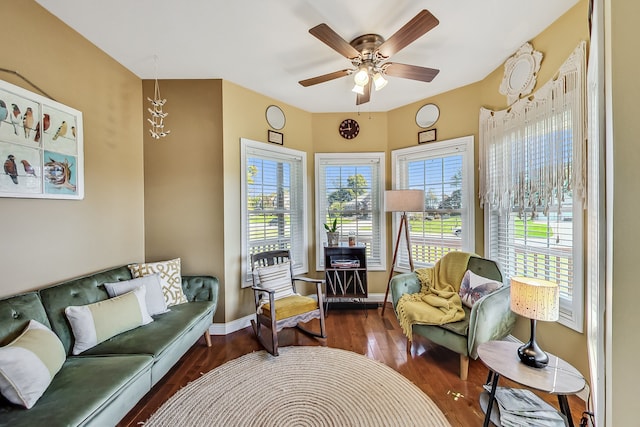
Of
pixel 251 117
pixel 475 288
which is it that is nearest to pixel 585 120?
pixel 475 288

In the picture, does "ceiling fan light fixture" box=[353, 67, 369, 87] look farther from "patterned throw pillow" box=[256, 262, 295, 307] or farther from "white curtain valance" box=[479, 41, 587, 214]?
"patterned throw pillow" box=[256, 262, 295, 307]

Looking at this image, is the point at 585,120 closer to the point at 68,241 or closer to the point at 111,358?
the point at 111,358

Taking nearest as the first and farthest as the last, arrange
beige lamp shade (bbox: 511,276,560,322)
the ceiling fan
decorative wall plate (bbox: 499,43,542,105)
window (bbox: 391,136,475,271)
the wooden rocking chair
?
beige lamp shade (bbox: 511,276,560,322) < the ceiling fan < decorative wall plate (bbox: 499,43,542,105) < the wooden rocking chair < window (bbox: 391,136,475,271)

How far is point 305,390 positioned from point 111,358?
4.39 feet

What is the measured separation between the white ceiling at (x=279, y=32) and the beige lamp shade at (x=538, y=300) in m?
1.92

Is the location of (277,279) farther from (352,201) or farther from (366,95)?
(366,95)

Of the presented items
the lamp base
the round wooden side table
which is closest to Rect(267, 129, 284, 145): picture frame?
the round wooden side table

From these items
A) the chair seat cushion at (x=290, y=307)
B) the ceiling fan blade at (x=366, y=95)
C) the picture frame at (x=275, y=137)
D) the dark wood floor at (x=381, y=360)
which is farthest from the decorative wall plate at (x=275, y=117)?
the dark wood floor at (x=381, y=360)

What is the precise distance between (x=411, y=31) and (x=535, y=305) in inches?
73.4

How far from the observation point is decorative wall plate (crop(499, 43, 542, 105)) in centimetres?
221

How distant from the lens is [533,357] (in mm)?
1562

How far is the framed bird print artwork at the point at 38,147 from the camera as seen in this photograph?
1659mm

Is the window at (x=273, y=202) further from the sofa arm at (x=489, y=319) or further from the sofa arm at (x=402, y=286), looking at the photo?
the sofa arm at (x=489, y=319)

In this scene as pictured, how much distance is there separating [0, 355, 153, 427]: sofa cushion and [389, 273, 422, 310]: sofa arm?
2.12m
